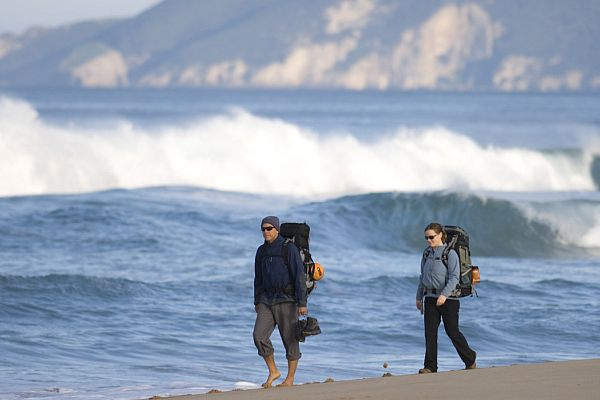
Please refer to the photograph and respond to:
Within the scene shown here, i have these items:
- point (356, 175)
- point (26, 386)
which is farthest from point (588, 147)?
point (26, 386)

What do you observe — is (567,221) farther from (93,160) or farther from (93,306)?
(93,160)

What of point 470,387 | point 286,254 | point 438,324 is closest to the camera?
point 470,387

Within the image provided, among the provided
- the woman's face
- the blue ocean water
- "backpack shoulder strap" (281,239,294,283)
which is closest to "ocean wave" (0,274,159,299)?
the blue ocean water

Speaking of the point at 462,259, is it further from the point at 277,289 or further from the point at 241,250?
the point at 241,250

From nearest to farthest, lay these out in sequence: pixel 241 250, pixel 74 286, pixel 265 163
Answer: pixel 74 286
pixel 241 250
pixel 265 163

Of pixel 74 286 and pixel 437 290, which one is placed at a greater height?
pixel 437 290

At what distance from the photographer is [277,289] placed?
947cm

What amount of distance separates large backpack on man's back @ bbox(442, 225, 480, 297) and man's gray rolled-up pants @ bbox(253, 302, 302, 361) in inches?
46.9

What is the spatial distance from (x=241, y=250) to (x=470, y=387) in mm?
12528

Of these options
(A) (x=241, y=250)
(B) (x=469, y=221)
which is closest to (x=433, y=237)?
(A) (x=241, y=250)

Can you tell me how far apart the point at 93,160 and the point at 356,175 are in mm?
7905

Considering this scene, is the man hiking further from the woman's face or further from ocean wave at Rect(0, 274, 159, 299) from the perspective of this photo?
ocean wave at Rect(0, 274, 159, 299)

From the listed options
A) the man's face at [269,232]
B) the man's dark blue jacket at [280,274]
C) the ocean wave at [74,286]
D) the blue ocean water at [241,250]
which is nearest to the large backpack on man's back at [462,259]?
the man's dark blue jacket at [280,274]

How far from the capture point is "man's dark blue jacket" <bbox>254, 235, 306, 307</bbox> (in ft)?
30.8
